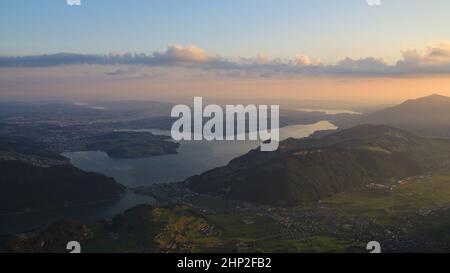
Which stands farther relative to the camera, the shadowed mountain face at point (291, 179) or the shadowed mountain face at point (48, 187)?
the shadowed mountain face at point (291, 179)

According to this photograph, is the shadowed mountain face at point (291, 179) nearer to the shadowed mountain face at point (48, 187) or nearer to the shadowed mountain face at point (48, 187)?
the shadowed mountain face at point (48, 187)

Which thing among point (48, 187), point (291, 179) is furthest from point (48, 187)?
point (291, 179)

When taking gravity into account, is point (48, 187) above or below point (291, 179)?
below

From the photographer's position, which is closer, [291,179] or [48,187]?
[48,187]

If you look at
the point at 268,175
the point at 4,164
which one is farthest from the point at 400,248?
the point at 4,164

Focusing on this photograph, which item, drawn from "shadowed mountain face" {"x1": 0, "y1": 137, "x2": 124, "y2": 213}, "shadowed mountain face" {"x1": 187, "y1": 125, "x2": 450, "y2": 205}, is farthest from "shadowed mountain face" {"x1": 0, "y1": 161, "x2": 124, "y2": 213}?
"shadowed mountain face" {"x1": 187, "y1": 125, "x2": 450, "y2": 205}

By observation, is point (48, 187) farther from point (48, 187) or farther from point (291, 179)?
point (291, 179)

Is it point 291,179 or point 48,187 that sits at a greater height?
point 291,179

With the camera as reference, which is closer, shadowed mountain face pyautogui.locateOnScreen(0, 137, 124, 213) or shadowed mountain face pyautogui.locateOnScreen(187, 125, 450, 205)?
shadowed mountain face pyautogui.locateOnScreen(0, 137, 124, 213)

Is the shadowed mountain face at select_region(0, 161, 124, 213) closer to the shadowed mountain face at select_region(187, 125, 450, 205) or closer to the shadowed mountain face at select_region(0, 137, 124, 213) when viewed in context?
the shadowed mountain face at select_region(0, 137, 124, 213)

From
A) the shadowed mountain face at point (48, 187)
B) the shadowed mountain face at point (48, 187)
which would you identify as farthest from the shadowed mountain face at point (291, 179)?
the shadowed mountain face at point (48, 187)
